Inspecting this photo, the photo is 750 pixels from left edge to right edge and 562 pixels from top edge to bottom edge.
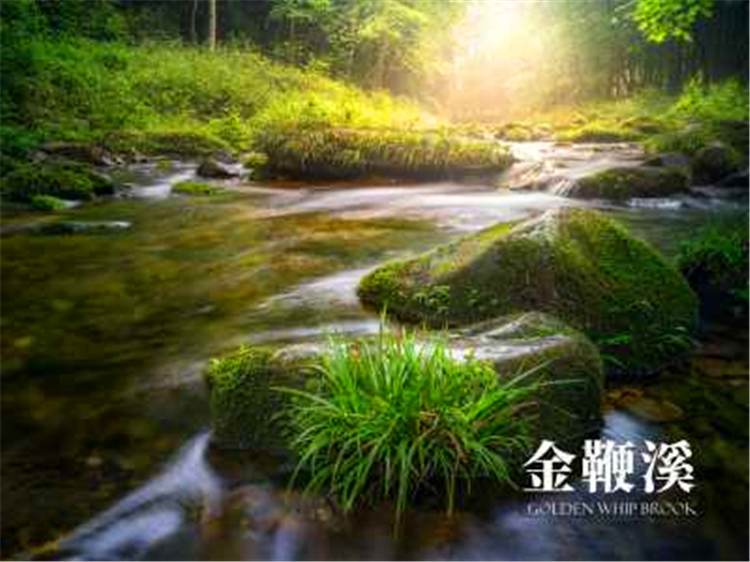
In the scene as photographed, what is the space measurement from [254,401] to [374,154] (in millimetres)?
10030

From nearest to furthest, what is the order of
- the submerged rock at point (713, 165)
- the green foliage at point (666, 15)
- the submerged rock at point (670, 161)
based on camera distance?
the green foliage at point (666, 15)
the submerged rock at point (670, 161)
the submerged rock at point (713, 165)

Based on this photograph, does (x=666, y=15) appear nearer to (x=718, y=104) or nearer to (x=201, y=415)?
(x=201, y=415)

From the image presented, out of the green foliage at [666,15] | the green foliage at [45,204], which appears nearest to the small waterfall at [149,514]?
the green foliage at [666,15]

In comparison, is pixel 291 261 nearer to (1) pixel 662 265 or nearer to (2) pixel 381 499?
(1) pixel 662 265

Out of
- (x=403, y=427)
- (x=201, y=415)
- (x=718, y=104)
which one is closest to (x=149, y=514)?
(x=201, y=415)

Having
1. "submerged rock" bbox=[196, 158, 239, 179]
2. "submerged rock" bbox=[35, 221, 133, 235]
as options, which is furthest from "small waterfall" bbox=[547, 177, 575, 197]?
"submerged rock" bbox=[35, 221, 133, 235]

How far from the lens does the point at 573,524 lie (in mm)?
3021

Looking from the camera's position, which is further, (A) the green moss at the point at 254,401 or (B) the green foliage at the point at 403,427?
(A) the green moss at the point at 254,401

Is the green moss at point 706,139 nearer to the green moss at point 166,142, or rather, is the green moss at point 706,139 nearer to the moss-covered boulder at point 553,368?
the green moss at point 166,142

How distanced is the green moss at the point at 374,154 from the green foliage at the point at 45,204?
167 inches

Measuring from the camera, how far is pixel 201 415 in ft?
12.6

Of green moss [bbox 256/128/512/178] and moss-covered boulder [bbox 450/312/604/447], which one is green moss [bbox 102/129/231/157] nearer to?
green moss [bbox 256/128/512/178]

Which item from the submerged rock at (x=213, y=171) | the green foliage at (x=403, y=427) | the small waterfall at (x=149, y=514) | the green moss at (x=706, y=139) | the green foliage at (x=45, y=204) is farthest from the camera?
the green moss at (x=706, y=139)

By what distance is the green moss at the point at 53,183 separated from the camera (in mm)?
10234
